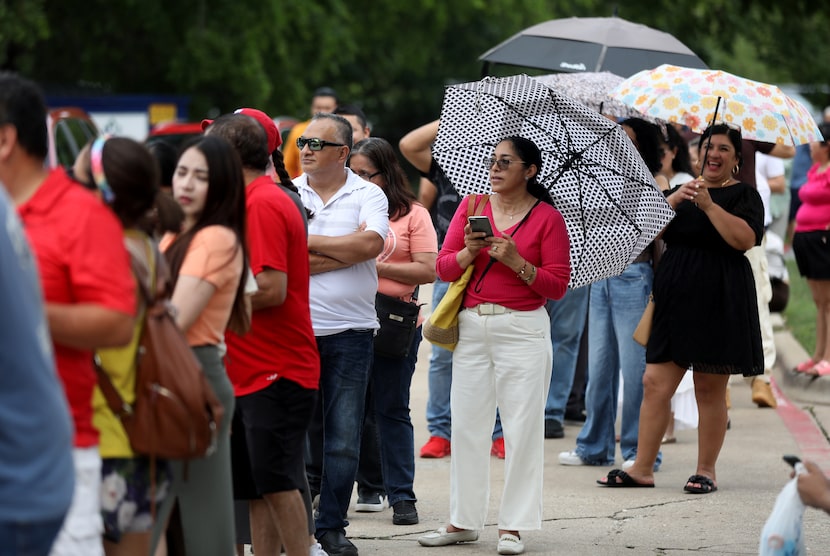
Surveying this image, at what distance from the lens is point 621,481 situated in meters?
8.03

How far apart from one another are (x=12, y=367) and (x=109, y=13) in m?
24.2

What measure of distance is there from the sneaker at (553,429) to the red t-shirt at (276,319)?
4.33 meters

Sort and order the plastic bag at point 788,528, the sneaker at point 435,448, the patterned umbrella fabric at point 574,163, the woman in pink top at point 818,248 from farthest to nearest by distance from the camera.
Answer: the woman in pink top at point 818,248
the sneaker at point 435,448
the patterned umbrella fabric at point 574,163
the plastic bag at point 788,528

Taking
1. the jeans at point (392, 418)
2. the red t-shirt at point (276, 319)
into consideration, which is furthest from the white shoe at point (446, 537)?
the red t-shirt at point (276, 319)

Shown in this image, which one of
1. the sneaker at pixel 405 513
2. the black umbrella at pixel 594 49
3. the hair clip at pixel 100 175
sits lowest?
the sneaker at pixel 405 513

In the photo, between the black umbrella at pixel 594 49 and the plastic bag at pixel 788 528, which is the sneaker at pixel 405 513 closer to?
the plastic bag at pixel 788 528

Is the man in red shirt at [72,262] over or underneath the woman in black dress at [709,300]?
over

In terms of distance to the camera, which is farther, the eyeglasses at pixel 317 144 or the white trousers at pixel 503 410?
the white trousers at pixel 503 410

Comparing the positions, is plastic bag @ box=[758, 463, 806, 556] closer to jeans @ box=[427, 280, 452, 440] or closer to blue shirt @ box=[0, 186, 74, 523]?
blue shirt @ box=[0, 186, 74, 523]

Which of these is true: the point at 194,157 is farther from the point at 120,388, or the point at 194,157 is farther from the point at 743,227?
the point at 743,227

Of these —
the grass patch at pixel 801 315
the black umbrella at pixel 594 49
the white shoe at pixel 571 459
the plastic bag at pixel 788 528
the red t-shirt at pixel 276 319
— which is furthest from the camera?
the grass patch at pixel 801 315

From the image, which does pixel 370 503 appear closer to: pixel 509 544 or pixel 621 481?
pixel 509 544

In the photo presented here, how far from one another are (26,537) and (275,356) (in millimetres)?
2306

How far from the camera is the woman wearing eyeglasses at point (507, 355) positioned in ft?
21.6
